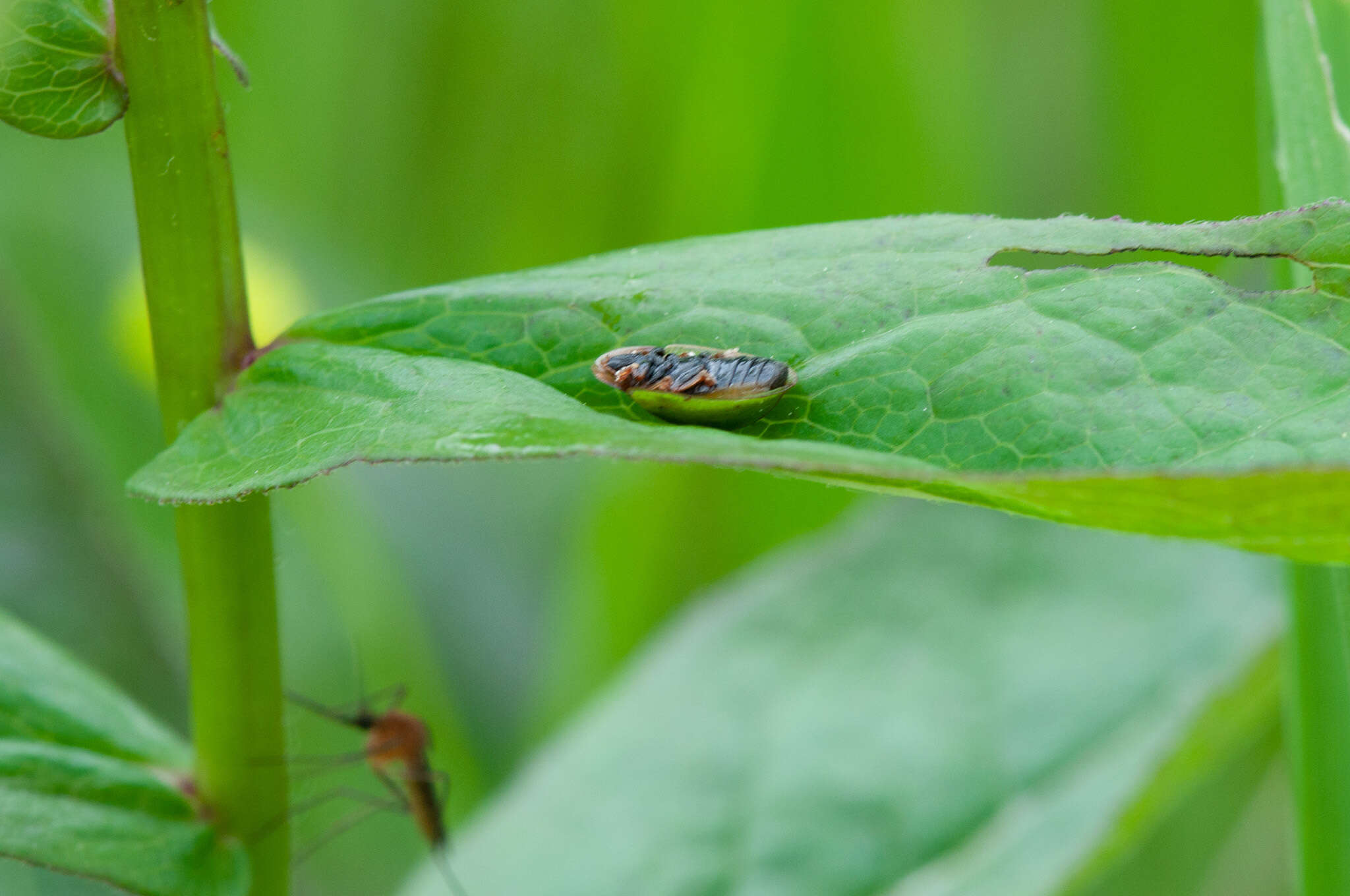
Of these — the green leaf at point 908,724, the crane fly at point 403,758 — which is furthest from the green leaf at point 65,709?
the green leaf at point 908,724

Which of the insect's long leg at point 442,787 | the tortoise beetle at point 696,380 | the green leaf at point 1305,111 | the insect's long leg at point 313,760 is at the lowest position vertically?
the insect's long leg at point 442,787

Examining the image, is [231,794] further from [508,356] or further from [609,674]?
[609,674]

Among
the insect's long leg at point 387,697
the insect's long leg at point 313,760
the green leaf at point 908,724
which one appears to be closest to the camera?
the insect's long leg at point 313,760

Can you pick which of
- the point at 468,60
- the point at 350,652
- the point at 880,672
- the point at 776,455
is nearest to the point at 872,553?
the point at 880,672

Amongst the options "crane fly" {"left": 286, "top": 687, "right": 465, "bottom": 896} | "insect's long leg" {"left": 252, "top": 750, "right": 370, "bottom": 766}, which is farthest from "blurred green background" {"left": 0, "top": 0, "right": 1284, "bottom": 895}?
"crane fly" {"left": 286, "top": 687, "right": 465, "bottom": 896}

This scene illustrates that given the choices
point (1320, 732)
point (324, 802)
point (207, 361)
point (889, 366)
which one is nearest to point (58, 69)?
point (207, 361)

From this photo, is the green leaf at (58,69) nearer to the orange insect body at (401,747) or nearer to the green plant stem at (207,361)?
the green plant stem at (207,361)

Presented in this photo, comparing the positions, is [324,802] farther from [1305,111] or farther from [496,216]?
[1305,111]
